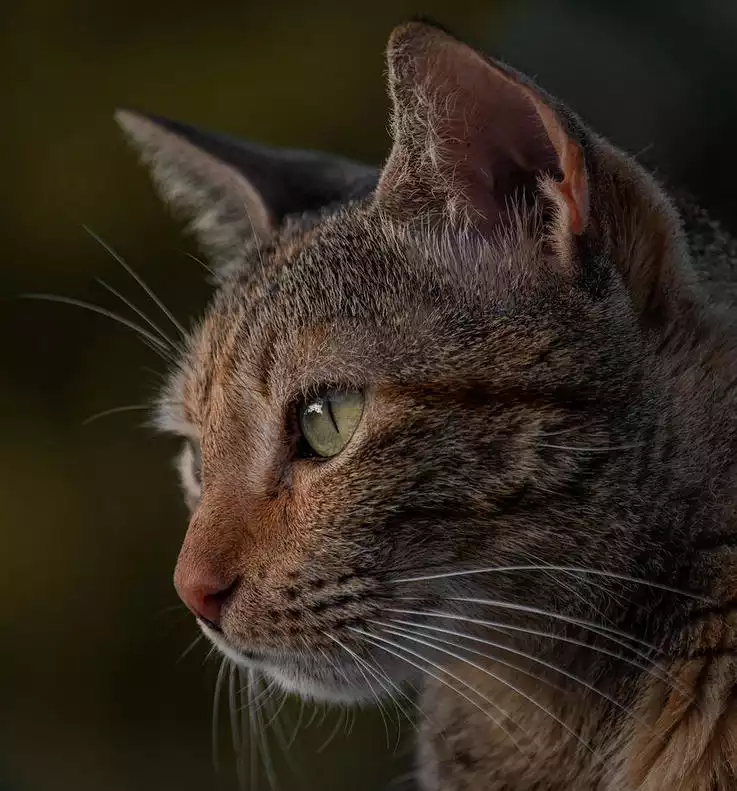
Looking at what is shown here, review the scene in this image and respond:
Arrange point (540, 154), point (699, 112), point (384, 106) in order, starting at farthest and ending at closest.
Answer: point (384, 106), point (699, 112), point (540, 154)

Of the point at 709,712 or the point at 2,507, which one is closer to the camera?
the point at 709,712

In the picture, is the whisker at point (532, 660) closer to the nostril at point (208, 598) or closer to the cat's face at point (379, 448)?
the cat's face at point (379, 448)

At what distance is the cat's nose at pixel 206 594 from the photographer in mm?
787

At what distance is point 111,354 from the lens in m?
1.64

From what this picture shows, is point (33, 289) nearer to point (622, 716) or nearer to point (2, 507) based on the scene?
point (2, 507)

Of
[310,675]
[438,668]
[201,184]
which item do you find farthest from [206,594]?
[201,184]

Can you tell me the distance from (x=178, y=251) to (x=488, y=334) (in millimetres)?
954

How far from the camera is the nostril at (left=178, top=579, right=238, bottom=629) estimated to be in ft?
2.59


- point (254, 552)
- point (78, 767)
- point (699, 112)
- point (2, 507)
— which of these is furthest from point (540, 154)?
point (78, 767)

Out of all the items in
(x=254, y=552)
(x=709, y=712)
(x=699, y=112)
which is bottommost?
(x=709, y=712)

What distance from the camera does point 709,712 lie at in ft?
2.41

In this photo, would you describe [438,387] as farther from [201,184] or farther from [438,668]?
[201,184]

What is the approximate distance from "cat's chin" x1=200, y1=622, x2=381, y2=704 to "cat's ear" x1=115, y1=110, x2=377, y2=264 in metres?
0.47

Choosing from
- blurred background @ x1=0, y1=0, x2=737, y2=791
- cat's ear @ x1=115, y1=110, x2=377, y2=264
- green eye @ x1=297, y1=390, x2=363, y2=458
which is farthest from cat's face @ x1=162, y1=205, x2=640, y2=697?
blurred background @ x1=0, y1=0, x2=737, y2=791
